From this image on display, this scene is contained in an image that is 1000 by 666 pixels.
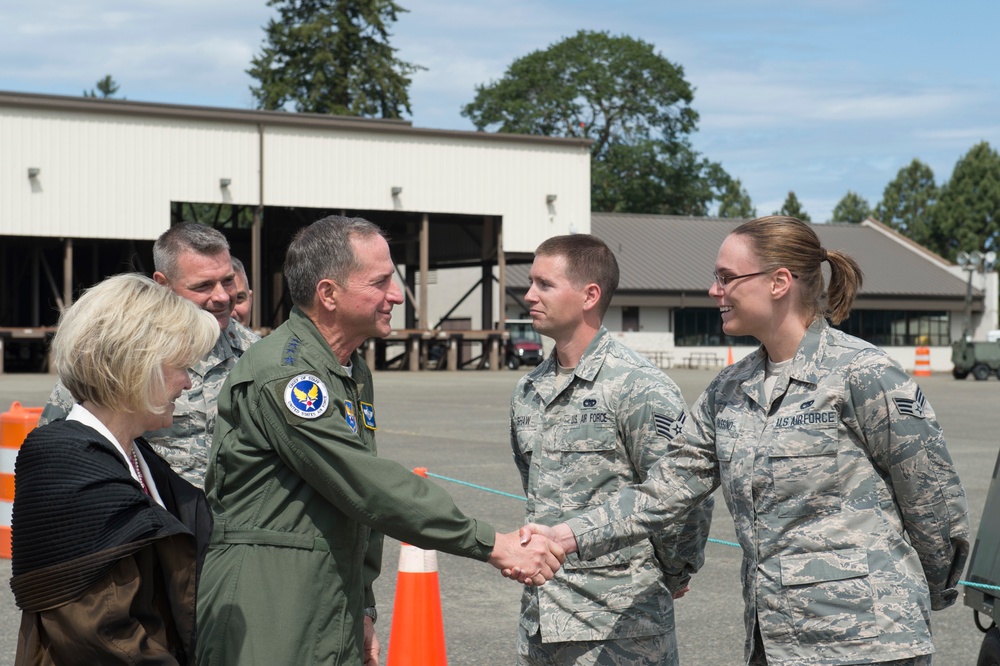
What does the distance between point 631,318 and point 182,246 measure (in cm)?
5087

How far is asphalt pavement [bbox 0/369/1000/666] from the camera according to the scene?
262 inches

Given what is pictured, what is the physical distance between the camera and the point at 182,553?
109 inches

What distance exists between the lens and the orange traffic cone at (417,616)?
5363mm

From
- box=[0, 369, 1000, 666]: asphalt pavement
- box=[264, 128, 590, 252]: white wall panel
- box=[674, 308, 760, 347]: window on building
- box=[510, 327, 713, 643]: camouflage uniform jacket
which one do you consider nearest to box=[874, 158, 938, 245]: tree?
box=[674, 308, 760, 347]: window on building

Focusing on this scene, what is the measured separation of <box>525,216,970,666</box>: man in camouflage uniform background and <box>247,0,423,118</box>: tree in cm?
5844

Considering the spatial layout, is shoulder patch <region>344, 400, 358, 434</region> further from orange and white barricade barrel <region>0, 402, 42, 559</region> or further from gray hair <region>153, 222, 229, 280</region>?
orange and white barricade barrel <region>0, 402, 42, 559</region>

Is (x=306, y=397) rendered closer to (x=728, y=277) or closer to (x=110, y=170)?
(x=728, y=277)

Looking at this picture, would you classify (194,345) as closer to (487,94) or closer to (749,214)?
(487,94)

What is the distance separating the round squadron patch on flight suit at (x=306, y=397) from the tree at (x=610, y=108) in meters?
68.2

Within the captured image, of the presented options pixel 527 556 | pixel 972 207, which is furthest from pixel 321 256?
pixel 972 207

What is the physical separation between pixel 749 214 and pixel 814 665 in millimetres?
104174

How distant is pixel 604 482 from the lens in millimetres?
4168

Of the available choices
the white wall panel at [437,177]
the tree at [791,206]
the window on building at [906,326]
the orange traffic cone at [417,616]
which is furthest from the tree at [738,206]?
the orange traffic cone at [417,616]

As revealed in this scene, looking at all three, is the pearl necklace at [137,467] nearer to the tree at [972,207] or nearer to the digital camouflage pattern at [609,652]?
→ the digital camouflage pattern at [609,652]
